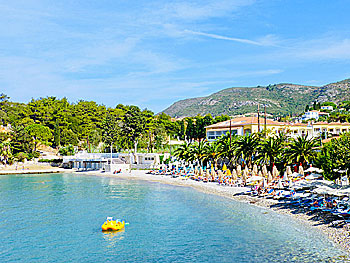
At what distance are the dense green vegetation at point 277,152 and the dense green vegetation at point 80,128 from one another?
63.6 feet

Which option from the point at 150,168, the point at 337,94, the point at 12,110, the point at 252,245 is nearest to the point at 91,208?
the point at 252,245

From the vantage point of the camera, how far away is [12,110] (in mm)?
99188

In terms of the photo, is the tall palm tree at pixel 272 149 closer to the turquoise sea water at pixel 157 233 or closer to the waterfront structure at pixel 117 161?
the turquoise sea water at pixel 157 233

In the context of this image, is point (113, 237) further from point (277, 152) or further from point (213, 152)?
point (213, 152)

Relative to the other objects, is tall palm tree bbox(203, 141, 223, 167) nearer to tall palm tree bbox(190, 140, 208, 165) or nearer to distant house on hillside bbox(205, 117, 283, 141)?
tall palm tree bbox(190, 140, 208, 165)

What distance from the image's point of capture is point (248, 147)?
39.8 m

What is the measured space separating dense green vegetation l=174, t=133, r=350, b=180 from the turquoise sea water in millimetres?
8087

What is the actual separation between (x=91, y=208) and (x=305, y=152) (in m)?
21.5

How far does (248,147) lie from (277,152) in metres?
4.29

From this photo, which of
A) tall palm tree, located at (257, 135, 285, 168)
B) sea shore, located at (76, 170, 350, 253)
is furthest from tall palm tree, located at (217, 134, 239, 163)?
tall palm tree, located at (257, 135, 285, 168)

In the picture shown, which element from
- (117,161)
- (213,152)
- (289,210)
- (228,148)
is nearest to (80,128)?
(117,161)

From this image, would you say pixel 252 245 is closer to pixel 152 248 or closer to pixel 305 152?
pixel 152 248

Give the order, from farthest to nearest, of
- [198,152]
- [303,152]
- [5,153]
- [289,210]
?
[5,153] < [198,152] < [303,152] < [289,210]

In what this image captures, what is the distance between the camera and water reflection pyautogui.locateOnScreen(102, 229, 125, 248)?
19297 mm
